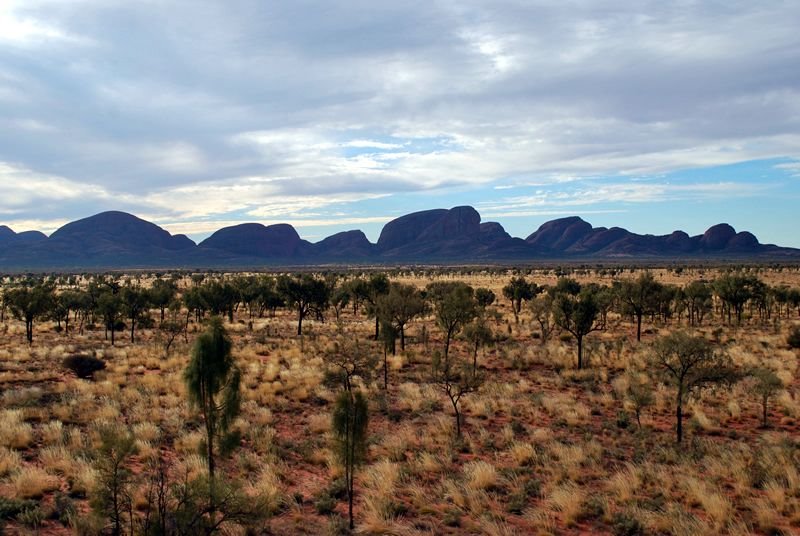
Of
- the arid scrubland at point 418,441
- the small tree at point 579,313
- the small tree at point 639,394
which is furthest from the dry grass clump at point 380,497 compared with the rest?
the small tree at point 579,313

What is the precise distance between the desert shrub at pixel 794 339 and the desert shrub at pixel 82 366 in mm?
38975

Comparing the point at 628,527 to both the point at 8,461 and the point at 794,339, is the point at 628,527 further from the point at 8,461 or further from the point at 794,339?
the point at 794,339

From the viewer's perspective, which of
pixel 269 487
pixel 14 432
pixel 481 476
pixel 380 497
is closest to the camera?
pixel 380 497

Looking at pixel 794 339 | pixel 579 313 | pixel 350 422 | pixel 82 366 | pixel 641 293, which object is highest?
pixel 641 293

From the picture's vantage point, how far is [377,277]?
1917 inches

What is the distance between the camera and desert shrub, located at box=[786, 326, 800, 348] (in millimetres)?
34031

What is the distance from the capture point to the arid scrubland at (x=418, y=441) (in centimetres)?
1185

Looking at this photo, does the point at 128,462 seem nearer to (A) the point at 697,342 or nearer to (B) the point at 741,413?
(A) the point at 697,342

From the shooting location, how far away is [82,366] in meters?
26.8

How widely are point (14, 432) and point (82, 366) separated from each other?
10485 millimetres

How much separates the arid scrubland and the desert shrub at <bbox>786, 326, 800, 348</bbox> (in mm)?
136

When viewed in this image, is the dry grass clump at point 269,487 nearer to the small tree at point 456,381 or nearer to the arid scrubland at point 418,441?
the arid scrubland at point 418,441

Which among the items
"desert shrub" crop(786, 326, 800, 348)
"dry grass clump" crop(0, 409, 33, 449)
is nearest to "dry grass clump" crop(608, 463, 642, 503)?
"dry grass clump" crop(0, 409, 33, 449)

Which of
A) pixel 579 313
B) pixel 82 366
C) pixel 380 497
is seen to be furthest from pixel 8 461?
pixel 579 313
